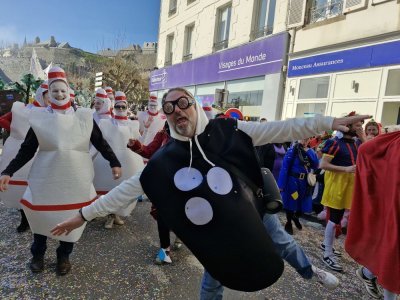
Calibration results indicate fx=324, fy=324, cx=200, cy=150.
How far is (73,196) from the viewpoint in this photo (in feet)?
10.4

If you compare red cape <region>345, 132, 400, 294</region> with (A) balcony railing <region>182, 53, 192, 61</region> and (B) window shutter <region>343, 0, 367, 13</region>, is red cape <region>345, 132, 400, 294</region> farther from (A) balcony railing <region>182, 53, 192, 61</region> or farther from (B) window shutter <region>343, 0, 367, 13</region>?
(A) balcony railing <region>182, 53, 192, 61</region>

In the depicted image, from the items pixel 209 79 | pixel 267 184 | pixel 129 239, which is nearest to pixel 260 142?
pixel 267 184

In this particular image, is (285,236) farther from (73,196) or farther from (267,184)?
(73,196)

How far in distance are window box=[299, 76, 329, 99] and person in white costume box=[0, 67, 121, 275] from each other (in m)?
8.42

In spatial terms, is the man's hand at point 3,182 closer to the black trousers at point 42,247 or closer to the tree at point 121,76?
the black trousers at point 42,247

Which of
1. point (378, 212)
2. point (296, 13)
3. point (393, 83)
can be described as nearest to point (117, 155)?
point (378, 212)

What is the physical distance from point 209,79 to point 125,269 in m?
13.9

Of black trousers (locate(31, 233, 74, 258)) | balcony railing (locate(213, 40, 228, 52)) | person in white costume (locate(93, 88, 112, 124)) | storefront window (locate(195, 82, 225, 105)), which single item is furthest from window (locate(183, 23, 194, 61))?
black trousers (locate(31, 233, 74, 258))

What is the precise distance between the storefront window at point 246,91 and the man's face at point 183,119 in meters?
10.4

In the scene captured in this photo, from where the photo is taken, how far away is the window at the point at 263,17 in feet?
41.9

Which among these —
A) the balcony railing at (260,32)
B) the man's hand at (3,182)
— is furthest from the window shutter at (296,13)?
the man's hand at (3,182)

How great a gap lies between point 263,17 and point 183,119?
41.6ft

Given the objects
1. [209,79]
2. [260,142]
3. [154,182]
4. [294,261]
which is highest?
[209,79]

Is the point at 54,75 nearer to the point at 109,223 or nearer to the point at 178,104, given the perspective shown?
the point at 178,104
